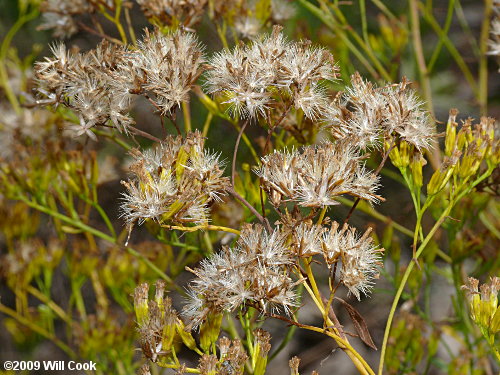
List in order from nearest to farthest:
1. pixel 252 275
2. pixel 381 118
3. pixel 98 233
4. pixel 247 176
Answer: pixel 252 275 < pixel 381 118 < pixel 247 176 < pixel 98 233

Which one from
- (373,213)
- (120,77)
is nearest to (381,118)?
(120,77)

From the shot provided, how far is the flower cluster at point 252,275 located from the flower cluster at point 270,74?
0.73ft

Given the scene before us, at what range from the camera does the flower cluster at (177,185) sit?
0.97 m

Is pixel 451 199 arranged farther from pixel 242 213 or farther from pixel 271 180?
pixel 242 213

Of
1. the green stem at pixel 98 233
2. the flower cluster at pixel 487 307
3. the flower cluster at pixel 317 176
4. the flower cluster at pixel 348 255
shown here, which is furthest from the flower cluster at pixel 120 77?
the flower cluster at pixel 487 307

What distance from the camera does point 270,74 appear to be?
40.5 inches

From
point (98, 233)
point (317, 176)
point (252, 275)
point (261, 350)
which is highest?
point (317, 176)

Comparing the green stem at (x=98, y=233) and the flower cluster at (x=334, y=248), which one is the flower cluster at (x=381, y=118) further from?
the green stem at (x=98, y=233)

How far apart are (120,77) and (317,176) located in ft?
1.22

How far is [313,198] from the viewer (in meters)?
0.93

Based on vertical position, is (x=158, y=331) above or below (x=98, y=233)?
above

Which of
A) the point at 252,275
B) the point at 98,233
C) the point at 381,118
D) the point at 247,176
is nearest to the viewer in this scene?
the point at 252,275

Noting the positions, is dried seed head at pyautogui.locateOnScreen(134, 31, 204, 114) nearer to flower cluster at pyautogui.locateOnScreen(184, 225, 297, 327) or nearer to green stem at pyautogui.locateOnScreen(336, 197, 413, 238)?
flower cluster at pyautogui.locateOnScreen(184, 225, 297, 327)

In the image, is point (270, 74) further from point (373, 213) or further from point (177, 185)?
point (373, 213)
